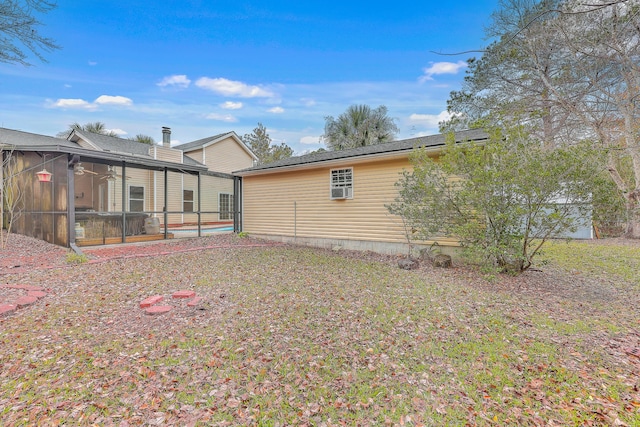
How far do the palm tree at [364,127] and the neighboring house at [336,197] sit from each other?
1016 centimetres

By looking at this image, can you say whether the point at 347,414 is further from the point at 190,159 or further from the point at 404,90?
the point at 190,159

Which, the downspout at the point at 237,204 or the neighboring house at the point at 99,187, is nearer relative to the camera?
the neighboring house at the point at 99,187

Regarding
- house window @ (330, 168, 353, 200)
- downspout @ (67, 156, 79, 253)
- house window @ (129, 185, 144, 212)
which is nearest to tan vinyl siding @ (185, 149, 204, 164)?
house window @ (129, 185, 144, 212)

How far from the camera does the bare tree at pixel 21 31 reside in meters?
4.78

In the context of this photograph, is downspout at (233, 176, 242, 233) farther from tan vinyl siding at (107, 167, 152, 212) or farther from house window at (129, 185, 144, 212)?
house window at (129, 185, 144, 212)

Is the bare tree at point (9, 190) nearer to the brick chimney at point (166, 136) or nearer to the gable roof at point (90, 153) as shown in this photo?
the gable roof at point (90, 153)

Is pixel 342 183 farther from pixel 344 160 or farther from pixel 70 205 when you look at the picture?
pixel 70 205

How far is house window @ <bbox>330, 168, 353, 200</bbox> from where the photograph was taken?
29.8 ft

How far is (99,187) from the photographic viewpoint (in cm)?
1077

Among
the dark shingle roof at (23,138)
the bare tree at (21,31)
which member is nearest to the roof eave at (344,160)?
the bare tree at (21,31)

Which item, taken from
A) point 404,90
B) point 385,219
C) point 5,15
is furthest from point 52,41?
point 404,90

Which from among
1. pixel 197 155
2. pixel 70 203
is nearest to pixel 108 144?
pixel 197 155

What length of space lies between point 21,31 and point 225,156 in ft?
43.5

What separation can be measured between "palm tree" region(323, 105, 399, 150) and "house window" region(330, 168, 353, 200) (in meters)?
10.7
